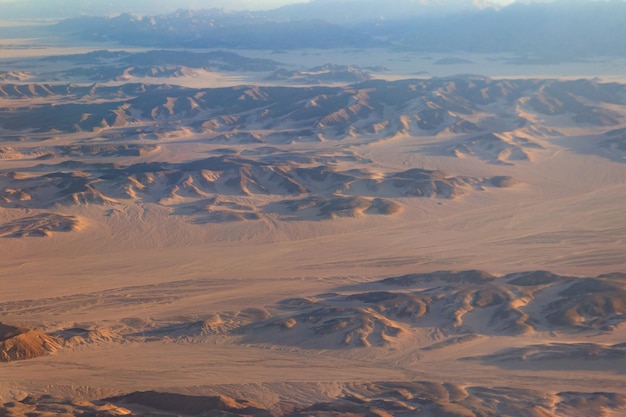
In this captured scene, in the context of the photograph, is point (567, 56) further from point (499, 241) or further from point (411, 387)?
point (411, 387)

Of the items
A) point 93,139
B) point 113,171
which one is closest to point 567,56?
point 93,139

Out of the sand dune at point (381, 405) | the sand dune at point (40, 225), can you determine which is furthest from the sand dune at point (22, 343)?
the sand dune at point (40, 225)

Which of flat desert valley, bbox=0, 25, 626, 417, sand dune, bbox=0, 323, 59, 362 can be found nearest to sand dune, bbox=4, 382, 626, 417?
flat desert valley, bbox=0, 25, 626, 417

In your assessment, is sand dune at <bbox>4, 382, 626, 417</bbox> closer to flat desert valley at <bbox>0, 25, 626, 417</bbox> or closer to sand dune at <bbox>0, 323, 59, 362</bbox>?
flat desert valley at <bbox>0, 25, 626, 417</bbox>

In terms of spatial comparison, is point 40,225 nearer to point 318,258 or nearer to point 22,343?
point 318,258

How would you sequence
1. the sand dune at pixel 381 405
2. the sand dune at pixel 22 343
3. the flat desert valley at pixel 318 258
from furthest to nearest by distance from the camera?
the sand dune at pixel 22 343, the flat desert valley at pixel 318 258, the sand dune at pixel 381 405

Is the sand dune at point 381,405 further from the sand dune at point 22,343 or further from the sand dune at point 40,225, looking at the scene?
the sand dune at point 40,225

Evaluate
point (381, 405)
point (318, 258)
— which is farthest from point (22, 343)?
point (318, 258)

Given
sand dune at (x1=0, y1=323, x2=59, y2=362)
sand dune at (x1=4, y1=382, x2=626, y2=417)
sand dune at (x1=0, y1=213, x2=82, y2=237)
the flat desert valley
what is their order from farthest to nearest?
sand dune at (x1=0, y1=213, x2=82, y2=237)
sand dune at (x1=0, y1=323, x2=59, y2=362)
the flat desert valley
sand dune at (x1=4, y1=382, x2=626, y2=417)
